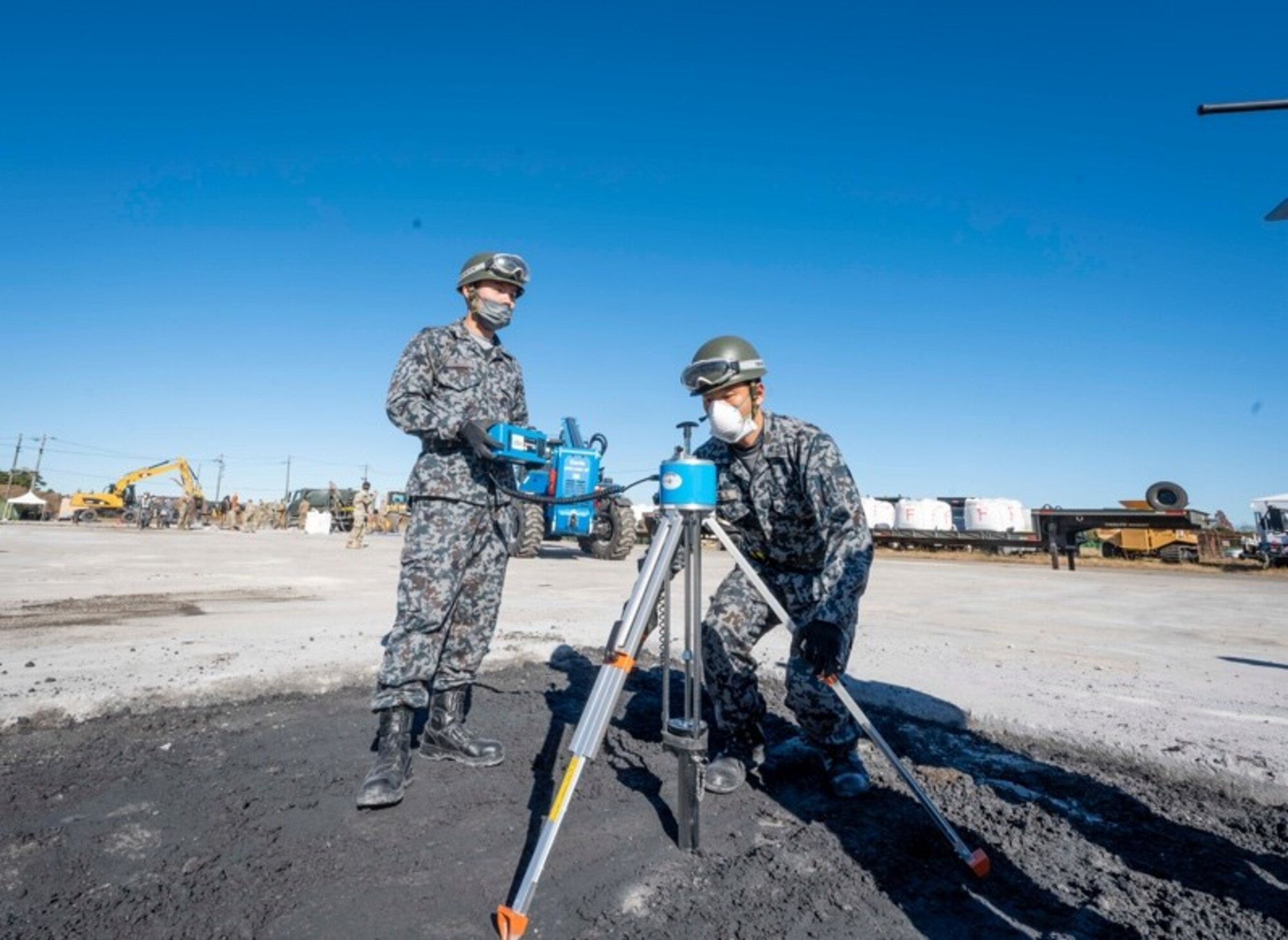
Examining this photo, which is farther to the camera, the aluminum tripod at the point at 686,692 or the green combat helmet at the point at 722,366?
the green combat helmet at the point at 722,366

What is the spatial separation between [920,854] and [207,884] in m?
2.04

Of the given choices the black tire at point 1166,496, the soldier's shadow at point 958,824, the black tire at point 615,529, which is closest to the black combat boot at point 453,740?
the soldier's shadow at point 958,824

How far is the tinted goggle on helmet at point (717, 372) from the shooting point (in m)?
2.62

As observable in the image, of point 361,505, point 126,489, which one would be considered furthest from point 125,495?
point 361,505

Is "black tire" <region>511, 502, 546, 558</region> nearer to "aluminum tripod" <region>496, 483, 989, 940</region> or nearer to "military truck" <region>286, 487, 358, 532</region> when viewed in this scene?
"aluminum tripod" <region>496, 483, 989, 940</region>

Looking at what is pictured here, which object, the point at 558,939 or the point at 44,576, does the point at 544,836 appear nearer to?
the point at 558,939

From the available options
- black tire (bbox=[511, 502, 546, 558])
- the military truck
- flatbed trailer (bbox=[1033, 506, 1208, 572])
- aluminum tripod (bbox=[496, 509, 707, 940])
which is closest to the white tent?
the military truck

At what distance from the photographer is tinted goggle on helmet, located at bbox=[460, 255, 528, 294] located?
2.99 meters

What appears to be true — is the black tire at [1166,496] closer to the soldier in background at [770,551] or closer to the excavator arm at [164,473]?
the soldier in background at [770,551]

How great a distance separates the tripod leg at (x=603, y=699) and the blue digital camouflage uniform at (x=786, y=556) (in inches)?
26.6

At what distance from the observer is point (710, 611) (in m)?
2.91

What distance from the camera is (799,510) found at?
2.79 metres

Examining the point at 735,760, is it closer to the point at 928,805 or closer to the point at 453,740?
the point at 928,805

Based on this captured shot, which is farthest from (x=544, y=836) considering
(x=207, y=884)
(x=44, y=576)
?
(x=44, y=576)
